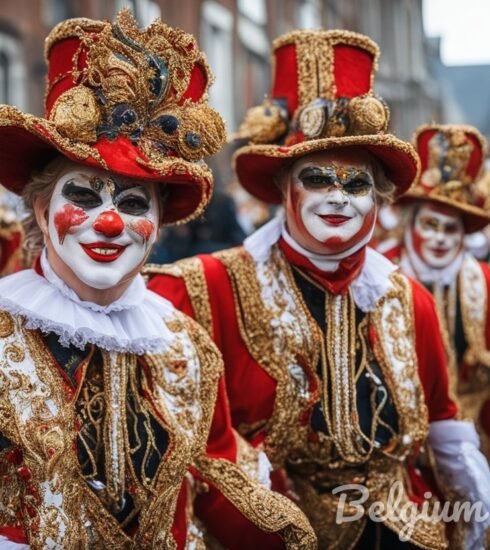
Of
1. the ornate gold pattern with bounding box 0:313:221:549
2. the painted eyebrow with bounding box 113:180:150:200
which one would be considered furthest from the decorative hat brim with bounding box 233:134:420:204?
the ornate gold pattern with bounding box 0:313:221:549

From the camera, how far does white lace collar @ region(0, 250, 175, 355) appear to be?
3.13m

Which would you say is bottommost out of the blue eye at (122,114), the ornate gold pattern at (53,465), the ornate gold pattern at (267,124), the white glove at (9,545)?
the white glove at (9,545)

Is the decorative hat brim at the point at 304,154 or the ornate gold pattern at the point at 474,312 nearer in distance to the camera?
the decorative hat brim at the point at 304,154

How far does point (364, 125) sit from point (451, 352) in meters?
1.97

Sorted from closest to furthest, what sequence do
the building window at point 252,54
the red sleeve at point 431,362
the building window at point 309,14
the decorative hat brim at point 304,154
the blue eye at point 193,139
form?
the blue eye at point 193,139, the decorative hat brim at point 304,154, the red sleeve at point 431,362, the building window at point 252,54, the building window at point 309,14

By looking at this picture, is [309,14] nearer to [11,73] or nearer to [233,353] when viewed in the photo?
[11,73]

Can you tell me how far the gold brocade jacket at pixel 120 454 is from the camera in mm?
3037

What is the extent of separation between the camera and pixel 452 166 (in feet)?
17.6

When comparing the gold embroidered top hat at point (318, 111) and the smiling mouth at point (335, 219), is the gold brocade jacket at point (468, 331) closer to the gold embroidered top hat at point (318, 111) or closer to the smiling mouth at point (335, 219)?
the gold embroidered top hat at point (318, 111)

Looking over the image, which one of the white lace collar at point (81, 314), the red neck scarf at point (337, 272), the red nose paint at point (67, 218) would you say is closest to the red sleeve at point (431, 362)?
the red neck scarf at point (337, 272)

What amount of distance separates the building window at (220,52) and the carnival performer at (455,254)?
1286 cm

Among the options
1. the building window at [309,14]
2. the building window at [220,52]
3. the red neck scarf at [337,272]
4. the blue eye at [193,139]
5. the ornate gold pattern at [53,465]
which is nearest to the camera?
the ornate gold pattern at [53,465]

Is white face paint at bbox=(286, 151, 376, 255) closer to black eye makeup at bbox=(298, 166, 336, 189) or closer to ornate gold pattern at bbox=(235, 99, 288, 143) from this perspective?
black eye makeup at bbox=(298, 166, 336, 189)

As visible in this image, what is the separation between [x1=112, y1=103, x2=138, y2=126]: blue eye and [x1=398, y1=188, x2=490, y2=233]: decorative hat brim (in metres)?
2.61
